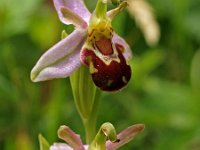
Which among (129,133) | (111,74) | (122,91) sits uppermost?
(111,74)

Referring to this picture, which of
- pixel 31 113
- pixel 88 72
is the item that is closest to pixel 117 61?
pixel 88 72

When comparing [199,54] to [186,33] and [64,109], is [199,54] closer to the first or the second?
[186,33]

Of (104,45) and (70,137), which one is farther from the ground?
(104,45)

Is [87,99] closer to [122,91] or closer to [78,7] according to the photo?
[78,7]

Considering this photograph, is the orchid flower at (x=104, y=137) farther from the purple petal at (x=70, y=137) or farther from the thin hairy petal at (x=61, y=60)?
the thin hairy petal at (x=61, y=60)

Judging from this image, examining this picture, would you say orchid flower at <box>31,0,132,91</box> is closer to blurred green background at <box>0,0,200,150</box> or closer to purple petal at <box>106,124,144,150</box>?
→ purple petal at <box>106,124,144,150</box>

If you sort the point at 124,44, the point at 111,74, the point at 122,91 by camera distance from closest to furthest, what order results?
the point at 111,74
the point at 124,44
the point at 122,91

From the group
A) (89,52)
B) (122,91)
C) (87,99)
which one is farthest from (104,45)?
(122,91)

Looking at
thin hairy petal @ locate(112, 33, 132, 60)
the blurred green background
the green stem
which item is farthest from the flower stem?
the blurred green background
